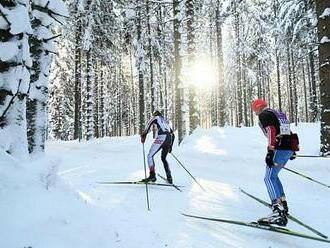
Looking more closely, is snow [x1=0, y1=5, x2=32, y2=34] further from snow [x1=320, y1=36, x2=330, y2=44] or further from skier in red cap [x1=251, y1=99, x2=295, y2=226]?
snow [x1=320, y1=36, x2=330, y2=44]

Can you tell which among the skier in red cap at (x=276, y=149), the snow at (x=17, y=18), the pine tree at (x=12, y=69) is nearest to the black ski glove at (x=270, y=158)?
the skier in red cap at (x=276, y=149)

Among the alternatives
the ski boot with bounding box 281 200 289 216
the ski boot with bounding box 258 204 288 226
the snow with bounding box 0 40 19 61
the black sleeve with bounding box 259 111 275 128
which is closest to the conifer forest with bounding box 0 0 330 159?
the snow with bounding box 0 40 19 61

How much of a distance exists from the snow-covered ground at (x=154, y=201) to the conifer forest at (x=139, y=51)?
0.68 meters

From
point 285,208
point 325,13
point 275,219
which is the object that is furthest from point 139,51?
point 275,219

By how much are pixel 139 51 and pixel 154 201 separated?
18.8m

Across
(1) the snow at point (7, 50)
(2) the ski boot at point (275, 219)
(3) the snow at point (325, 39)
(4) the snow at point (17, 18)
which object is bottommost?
(2) the ski boot at point (275, 219)

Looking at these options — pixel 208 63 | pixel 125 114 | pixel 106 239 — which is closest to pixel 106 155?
pixel 106 239

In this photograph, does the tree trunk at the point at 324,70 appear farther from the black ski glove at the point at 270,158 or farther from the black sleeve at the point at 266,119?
the black ski glove at the point at 270,158

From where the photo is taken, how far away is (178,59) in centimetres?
1880

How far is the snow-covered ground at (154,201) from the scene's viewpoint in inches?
172

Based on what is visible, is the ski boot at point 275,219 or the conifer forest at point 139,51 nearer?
the conifer forest at point 139,51

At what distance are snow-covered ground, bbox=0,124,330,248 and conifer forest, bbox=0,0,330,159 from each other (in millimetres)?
681

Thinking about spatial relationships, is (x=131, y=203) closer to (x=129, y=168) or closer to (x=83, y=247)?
(x=83, y=247)

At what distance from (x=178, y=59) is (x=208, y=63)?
22159mm
